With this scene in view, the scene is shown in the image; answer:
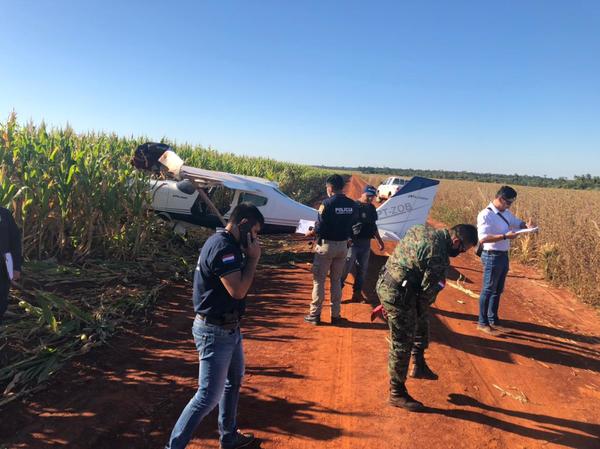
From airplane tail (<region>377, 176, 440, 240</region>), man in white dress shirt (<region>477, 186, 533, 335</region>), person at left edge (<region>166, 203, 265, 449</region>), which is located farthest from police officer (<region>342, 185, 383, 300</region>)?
person at left edge (<region>166, 203, 265, 449</region>)

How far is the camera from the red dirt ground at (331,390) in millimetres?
3240

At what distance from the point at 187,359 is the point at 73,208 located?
357 centimetres

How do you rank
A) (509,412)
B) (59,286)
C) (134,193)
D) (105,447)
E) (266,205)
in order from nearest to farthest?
(105,447) → (509,412) → (59,286) → (134,193) → (266,205)

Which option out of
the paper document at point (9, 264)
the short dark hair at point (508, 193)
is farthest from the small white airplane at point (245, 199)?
the paper document at point (9, 264)

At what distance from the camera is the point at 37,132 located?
7.80 metres

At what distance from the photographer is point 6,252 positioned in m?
3.40

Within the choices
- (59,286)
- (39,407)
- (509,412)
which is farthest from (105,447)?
(509,412)

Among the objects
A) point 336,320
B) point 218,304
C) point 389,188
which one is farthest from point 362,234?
point 389,188

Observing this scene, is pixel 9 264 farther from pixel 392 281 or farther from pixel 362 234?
pixel 362 234

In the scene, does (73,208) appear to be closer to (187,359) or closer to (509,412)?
(187,359)

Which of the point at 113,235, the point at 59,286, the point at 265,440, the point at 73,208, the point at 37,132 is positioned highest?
the point at 37,132

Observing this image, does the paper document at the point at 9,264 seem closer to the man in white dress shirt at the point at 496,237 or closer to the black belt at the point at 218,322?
the black belt at the point at 218,322

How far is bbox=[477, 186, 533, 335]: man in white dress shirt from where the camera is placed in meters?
5.47

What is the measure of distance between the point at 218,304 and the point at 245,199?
7.58 m
